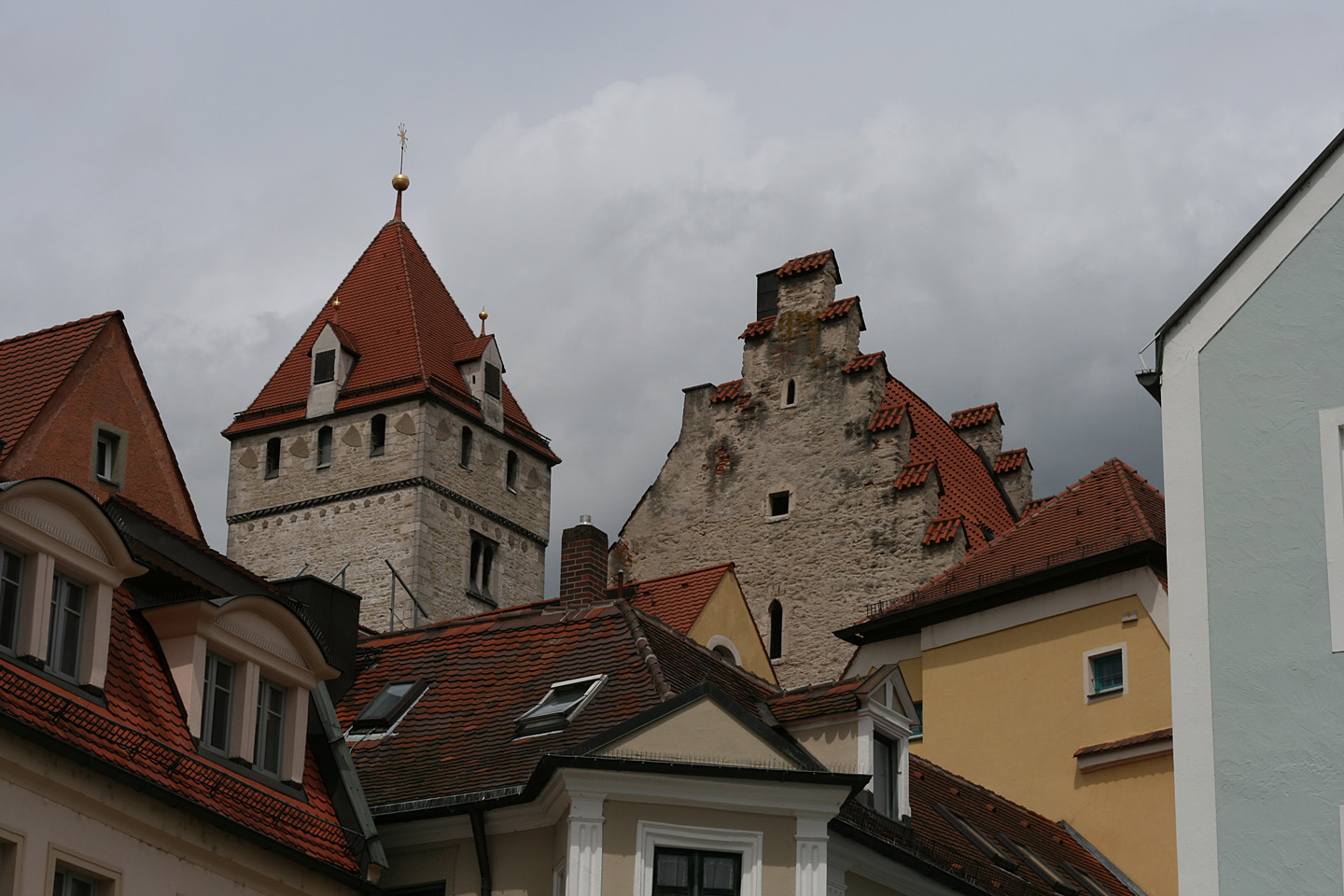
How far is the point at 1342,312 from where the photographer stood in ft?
41.0

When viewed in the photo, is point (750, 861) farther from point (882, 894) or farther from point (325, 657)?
point (325, 657)

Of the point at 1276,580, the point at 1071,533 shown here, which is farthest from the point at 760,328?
the point at 1276,580

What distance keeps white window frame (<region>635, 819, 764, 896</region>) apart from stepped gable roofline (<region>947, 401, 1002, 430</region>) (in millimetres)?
28626

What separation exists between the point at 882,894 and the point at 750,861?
1963mm

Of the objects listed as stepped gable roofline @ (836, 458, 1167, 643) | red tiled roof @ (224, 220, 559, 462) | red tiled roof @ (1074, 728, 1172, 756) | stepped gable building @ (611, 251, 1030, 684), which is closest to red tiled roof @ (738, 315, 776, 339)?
stepped gable building @ (611, 251, 1030, 684)

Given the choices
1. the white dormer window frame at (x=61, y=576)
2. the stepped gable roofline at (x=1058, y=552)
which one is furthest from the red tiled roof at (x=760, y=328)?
the white dormer window frame at (x=61, y=576)

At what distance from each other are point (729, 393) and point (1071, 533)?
41.7ft

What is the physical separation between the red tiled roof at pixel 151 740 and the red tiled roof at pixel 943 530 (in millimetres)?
20382

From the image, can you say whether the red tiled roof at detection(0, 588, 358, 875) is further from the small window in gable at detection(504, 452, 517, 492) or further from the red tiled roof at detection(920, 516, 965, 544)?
the small window in gable at detection(504, 452, 517, 492)

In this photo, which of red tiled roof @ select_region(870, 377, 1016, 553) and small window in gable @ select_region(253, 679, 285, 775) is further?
red tiled roof @ select_region(870, 377, 1016, 553)

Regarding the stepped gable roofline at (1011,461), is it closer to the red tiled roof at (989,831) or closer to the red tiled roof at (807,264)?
the red tiled roof at (807,264)

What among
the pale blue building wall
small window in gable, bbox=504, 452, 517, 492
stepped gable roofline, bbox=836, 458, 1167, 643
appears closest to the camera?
the pale blue building wall

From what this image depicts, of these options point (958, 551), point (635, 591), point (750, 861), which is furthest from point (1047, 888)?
point (958, 551)

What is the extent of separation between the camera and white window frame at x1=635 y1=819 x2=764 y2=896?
16328 mm
